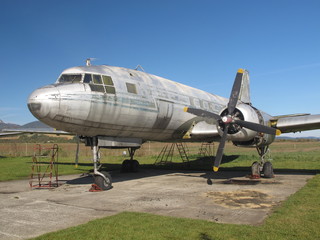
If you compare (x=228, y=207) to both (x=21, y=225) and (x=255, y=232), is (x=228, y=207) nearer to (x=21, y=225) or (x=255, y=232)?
(x=255, y=232)

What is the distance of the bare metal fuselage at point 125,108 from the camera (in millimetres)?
10914

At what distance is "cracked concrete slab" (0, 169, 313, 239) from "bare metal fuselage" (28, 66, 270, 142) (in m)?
2.69

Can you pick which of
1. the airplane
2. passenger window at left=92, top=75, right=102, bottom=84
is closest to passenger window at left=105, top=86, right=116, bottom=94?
the airplane

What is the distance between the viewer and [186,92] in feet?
57.9

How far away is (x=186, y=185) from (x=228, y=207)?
4.91 m

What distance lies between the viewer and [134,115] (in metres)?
13.1

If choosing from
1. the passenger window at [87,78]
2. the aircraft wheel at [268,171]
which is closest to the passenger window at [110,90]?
the passenger window at [87,78]

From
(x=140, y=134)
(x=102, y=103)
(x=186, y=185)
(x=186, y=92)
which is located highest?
(x=186, y=92)

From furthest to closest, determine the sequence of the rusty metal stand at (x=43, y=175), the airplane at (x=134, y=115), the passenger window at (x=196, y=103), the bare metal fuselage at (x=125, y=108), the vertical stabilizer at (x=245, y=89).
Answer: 1. the vertical stabilizer at (x=245, y=89)
2. the passenger window at (x=196, y=103)
3. the rusty metal stand at (x=43, y=175)
4. the airplane at (x=134, y=115)
5. the bare metal fuselage at (x=125, y=108)

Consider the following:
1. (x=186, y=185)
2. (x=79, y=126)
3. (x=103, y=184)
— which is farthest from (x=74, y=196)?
(x=186, y=185)

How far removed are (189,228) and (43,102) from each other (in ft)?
23.1

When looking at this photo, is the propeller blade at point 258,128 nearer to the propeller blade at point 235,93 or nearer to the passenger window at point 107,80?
the propeller blade at point 235,93

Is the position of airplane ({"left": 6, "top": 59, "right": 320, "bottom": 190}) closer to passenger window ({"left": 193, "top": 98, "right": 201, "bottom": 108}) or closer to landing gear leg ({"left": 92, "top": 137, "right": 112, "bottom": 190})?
landing gear leg ({"left": 92, "top": 137, "right": 112, "bottom": 190})

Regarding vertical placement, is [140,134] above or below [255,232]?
above
